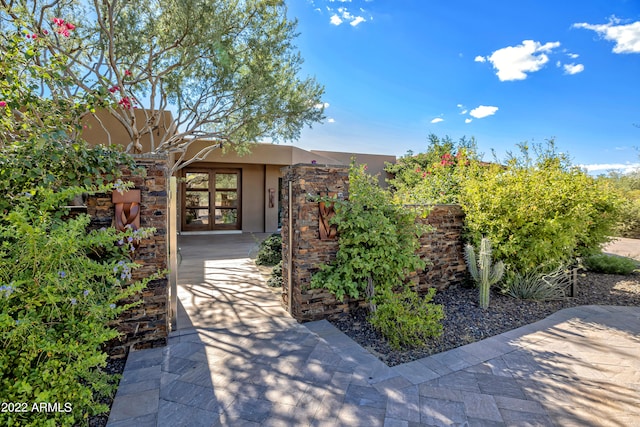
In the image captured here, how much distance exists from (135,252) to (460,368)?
10.6 feet

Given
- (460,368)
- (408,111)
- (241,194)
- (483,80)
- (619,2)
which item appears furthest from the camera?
(241,194)

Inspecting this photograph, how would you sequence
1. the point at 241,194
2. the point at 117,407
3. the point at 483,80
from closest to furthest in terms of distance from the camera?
the point at 117,407
the point at 483,80
the point at 241,194

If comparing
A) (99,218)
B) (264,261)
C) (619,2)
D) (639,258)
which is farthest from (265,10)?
(639,258)

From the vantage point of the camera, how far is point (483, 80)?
31.7 ft

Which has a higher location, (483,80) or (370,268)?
(483,80)

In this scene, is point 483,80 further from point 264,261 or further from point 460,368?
point 460,368

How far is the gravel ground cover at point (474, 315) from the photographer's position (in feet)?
10.1

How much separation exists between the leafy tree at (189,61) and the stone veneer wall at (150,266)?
3101 mm

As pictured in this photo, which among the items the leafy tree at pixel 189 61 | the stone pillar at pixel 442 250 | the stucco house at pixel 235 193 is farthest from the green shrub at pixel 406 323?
the stucco house at pixel 235 193

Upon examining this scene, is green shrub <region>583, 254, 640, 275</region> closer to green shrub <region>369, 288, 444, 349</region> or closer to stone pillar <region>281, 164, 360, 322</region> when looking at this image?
green shrub <region>369, 288, 444, 349</region>

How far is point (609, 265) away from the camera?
6266mm

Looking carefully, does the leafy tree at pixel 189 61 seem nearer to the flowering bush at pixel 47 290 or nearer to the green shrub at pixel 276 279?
the flowering bush at pixel 47 290

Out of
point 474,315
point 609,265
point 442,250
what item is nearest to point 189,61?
point 442,250

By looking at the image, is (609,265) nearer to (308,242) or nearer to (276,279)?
(308,242)
